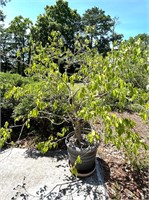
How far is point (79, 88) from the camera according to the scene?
2.60 m

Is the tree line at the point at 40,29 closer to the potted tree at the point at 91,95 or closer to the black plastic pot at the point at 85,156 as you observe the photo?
the potted tree at the point at 91,95

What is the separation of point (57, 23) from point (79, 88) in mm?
18161

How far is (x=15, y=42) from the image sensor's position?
2070 cm

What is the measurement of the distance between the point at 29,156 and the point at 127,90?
93.9 inches

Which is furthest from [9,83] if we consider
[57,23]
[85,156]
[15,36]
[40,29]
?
[15,36]

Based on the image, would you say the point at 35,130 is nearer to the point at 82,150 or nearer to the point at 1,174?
the point at 1,174

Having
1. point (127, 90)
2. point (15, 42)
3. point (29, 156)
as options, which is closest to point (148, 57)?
point (127, 90)

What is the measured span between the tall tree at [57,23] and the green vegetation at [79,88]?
46.8ft

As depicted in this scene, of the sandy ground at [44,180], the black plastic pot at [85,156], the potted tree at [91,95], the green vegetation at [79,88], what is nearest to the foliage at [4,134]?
the green vegetation at [79,88]

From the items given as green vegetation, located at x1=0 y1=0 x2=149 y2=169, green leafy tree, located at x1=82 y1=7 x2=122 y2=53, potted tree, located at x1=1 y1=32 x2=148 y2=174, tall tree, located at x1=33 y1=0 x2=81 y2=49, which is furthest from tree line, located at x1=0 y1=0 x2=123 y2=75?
potted tree, located at x1=1 y1=32 x2=148 y2=174

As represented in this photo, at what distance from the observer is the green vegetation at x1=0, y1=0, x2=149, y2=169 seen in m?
1.97

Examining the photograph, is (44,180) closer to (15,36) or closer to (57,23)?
(57,23)

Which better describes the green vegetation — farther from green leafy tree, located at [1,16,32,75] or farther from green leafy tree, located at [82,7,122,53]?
green leafy tree, located at [82,7,122,53]

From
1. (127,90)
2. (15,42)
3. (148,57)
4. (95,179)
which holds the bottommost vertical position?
(95,179)
